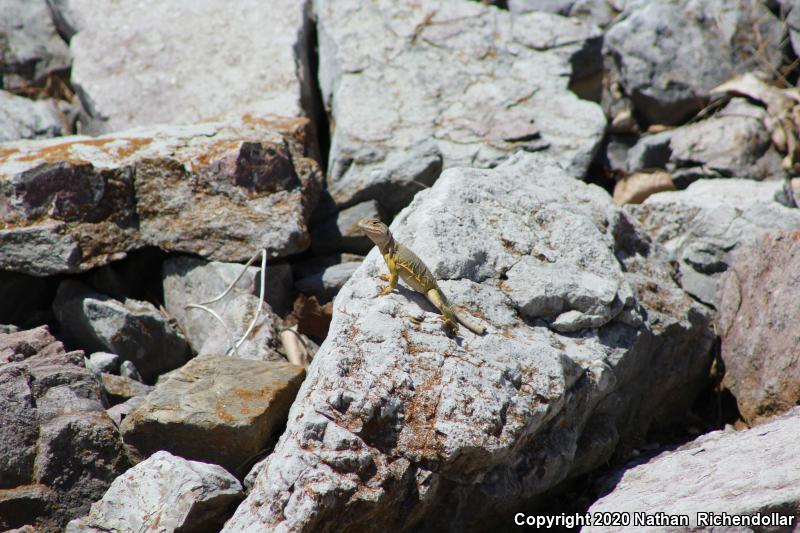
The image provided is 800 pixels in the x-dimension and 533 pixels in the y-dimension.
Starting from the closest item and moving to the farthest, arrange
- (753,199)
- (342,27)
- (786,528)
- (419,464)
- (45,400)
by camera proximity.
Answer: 1. (786,528)
2. (419,464)
3. (45,400)
4. (753,199)
5. (342,27)

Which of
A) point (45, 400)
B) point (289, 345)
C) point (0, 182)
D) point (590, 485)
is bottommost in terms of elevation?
point (590, 485)

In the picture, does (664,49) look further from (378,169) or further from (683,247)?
(378,169)

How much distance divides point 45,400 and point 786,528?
4.41m

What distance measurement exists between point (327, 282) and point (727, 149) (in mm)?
4883

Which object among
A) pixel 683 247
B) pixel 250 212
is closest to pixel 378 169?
pixel 250 212

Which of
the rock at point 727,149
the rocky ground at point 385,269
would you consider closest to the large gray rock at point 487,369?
the rocky ground at point 385,269

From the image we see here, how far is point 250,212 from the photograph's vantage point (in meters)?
7.01

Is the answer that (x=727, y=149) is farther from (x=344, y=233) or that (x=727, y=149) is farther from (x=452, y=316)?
(x=452, y=316)

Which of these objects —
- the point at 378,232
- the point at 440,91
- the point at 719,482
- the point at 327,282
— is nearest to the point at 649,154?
the point at 440,91

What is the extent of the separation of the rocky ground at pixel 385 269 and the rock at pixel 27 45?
4 cm

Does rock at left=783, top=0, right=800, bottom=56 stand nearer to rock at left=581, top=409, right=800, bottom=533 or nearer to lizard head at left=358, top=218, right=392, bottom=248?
rock at left=581, top=409, right=800, bottom=533

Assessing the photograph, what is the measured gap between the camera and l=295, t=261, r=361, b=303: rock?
23.5ft

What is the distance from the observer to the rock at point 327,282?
283 inches

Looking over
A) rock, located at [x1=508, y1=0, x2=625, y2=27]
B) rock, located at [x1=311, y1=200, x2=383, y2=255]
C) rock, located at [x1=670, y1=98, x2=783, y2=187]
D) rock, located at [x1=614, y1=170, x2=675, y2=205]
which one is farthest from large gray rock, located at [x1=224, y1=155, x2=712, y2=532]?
rock, located at [x1=508, y1=0, x2=625, y2=27]
